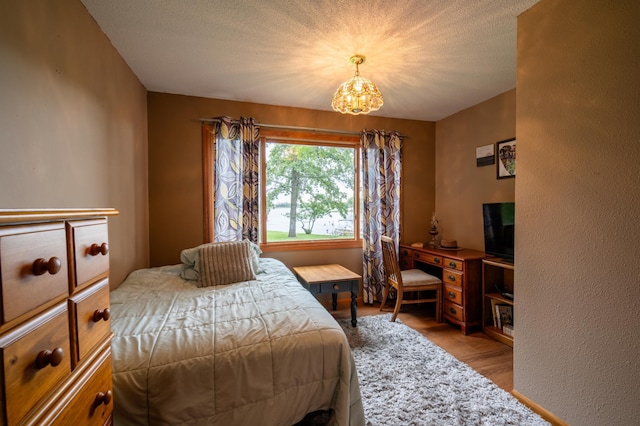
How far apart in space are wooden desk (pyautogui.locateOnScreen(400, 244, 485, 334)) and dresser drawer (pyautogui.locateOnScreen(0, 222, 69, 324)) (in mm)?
2937

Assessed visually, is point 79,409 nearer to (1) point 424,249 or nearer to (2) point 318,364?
(2) point 318,364

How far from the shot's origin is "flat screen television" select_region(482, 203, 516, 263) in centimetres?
257

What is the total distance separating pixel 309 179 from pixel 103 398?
290 centimetres

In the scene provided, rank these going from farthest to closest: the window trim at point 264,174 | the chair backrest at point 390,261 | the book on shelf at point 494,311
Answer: the window trim at point 264,174
the chair backrest at point 390,261
the book on shelf at point 494,311

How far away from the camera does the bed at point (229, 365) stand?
1097mm

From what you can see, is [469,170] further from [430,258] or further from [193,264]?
[193,264]

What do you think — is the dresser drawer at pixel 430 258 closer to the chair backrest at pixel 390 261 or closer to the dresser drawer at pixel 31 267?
the chair backrest at pixel 390 261

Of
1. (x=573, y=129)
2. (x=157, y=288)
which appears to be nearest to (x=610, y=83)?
(x=573, y=129)

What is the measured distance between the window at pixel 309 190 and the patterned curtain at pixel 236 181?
235 millimetres

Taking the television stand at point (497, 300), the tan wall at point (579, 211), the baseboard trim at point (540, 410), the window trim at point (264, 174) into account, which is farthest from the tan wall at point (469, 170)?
the baseboard trim at point (540, 410)

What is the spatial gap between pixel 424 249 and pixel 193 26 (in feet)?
10.3

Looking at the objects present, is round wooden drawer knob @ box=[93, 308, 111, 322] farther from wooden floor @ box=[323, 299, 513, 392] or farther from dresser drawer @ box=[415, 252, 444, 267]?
dresser drawer @ box=[415, 252, 444, 267]

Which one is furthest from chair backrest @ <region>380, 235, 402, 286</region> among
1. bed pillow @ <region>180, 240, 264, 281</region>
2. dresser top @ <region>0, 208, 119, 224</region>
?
dresser top @ <region>0, 208, 119, 224</region>

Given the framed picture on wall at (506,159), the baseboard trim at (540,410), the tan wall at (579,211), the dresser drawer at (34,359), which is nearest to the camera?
the dresser drawer at (34,359)
